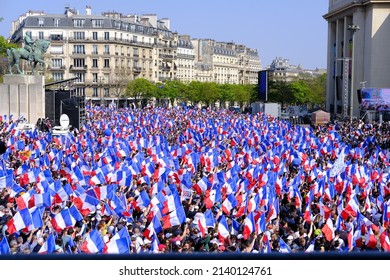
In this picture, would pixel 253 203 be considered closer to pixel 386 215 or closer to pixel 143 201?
pixel 143 201

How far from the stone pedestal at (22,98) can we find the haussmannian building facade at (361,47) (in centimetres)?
2760

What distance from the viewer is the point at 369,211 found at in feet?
43.7

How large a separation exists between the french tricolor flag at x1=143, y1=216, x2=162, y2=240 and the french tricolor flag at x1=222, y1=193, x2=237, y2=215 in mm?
2518

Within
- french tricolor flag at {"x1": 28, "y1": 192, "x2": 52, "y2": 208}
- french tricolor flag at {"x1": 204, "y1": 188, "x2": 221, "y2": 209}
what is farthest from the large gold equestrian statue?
french tricolor flag at {"x1": 204, "y1": 188, "x2": 221, "y2": 209}

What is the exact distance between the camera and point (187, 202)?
14805 millimetres

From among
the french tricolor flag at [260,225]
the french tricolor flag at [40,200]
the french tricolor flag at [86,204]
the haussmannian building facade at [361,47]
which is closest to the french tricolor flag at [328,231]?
the french tricolor flag at [260,225]

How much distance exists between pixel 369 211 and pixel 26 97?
3201cm

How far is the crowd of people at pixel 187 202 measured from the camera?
1032cm

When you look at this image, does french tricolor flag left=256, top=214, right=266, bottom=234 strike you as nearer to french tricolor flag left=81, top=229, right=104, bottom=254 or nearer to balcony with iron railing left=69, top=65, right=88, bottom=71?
french tricolor flag left=81, top=229, right=104, bottom=254

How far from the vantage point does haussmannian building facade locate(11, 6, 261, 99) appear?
313ft

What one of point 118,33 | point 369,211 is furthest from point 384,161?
A: point 118,33
